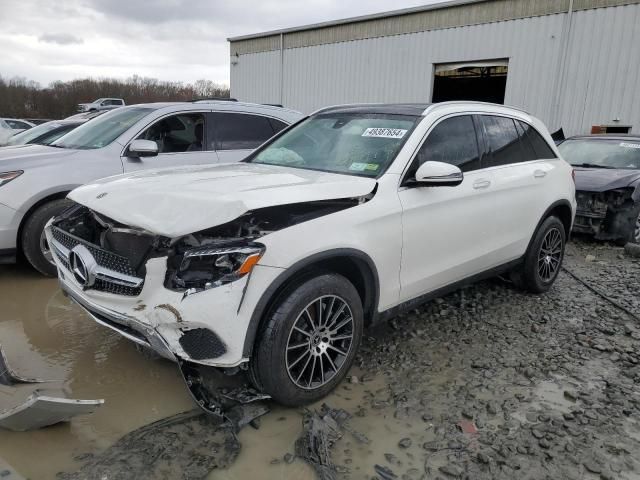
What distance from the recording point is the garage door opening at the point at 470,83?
54.7ft

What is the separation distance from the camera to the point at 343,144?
3.63 metres

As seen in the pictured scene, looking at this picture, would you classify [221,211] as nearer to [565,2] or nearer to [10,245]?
[10,245]

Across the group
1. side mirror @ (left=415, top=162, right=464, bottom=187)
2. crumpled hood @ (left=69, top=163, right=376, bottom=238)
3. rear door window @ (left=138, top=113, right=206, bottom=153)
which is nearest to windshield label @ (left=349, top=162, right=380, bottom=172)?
crumpled hood @ (left=69, top=163, right=376, bottom=238)

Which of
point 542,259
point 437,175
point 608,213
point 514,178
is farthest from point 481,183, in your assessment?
point 608,213

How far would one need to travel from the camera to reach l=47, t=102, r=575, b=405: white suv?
2447 millimetres

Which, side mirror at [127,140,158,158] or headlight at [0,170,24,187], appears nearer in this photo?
headlight at [0,170,24,187]

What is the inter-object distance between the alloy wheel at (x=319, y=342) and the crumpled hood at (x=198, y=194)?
64cm

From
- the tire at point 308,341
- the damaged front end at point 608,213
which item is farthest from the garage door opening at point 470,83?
the tire at point 308,341

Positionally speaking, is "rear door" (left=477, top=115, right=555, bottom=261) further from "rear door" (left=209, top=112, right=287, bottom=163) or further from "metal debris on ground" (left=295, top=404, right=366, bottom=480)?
"rear door" (left=209, top=112, right=287, bottom=163)

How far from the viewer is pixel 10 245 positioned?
4512mm

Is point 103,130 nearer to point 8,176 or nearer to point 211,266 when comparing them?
point 8,176

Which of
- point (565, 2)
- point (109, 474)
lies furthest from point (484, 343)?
point (565, 2)

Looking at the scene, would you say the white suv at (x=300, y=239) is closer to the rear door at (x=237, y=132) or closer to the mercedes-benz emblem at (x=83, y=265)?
the mercedes-benz emblem at (x=83, y=265)

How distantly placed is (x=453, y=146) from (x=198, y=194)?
6.59 feet
